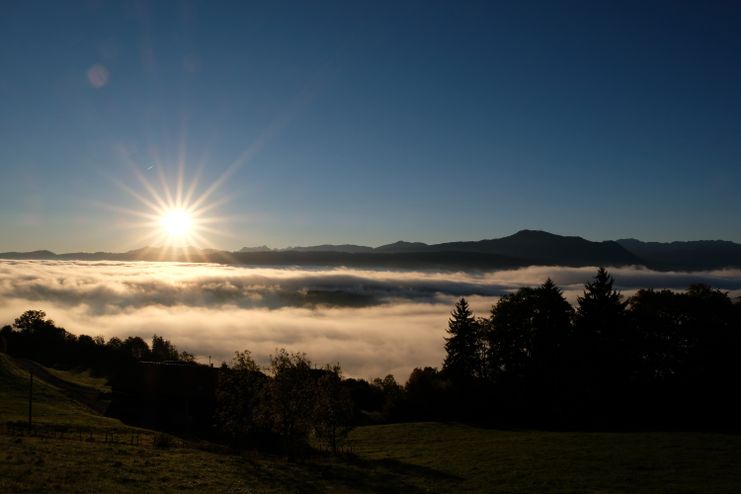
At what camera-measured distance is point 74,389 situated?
8869 centimetres

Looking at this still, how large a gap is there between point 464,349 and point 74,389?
69.5 meters

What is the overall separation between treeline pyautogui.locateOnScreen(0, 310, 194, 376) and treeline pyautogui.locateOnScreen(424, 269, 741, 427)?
9236cm

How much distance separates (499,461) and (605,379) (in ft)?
76.7

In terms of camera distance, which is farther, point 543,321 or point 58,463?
point 543,321

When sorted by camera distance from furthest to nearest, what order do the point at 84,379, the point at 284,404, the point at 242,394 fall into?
the point at 84,379, the point at 242,394, the point at 284,404

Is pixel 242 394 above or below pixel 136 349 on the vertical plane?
above

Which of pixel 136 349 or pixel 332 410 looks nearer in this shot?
pixel 332 410

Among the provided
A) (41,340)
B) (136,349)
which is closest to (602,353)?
(136,349)

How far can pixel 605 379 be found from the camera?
5234 centimetres

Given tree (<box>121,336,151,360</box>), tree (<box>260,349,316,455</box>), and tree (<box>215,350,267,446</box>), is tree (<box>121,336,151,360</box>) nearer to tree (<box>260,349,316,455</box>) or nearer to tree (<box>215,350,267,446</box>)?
tree (<box>215,350,267,446</box>)

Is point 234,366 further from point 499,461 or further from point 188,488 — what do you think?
point 499,461

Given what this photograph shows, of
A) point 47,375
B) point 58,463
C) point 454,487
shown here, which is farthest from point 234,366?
point 47,375

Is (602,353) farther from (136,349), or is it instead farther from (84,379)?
(136,349)

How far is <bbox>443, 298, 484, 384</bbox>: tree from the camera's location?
6856 cm
